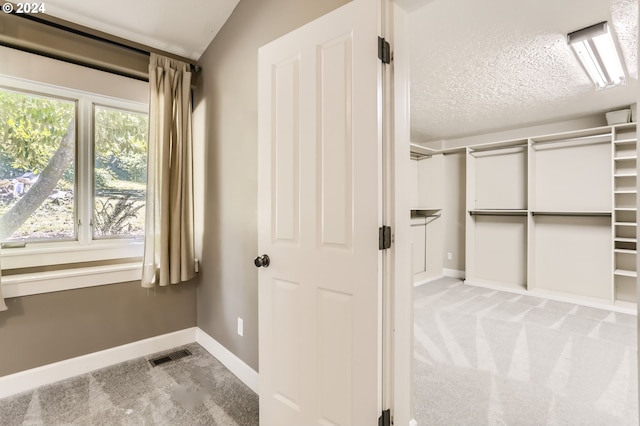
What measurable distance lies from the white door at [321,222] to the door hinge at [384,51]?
0.04 m

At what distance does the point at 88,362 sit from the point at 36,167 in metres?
1.50

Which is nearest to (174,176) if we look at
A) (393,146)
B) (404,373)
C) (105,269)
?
(105,269)

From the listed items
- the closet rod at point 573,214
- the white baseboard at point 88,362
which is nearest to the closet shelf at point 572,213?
the closet rod at point 573,214

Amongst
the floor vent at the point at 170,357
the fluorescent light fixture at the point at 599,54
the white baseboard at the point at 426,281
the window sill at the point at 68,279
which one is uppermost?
the fluorescent light fixture at the point at 599,54

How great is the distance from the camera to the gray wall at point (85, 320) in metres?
2.02

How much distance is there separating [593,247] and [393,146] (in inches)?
168

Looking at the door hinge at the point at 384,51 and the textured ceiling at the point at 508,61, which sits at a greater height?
the textured ceiling at the point at 508,61

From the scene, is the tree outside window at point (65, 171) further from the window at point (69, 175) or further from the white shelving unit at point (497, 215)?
the white shelving unit at point (497, 215)

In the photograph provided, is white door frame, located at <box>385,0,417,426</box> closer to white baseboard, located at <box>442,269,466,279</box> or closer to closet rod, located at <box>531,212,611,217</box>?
closet rod, located at <box>531,212,611,217</box>

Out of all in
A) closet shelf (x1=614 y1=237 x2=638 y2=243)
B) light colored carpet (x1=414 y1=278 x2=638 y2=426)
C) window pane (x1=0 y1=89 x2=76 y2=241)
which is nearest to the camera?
light colored carpet (x1=414 y1=278 x2=638 y2=426)

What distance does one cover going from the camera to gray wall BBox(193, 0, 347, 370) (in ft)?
6.70

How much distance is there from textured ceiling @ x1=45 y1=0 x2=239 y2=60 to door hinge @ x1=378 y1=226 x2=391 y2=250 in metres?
2.09

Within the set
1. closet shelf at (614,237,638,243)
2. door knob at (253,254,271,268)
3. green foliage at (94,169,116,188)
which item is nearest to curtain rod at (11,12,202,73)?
green foliage at (94,169,116,188)

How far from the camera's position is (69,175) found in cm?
233
